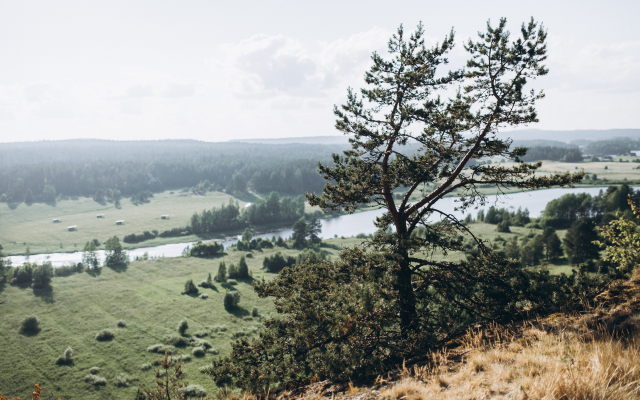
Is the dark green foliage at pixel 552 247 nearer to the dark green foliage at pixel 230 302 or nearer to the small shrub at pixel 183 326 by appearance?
the dark green foliage at pixel 230 302

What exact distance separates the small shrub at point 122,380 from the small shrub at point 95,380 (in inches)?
42.4

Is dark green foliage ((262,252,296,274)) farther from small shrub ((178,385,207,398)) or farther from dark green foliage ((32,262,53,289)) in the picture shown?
small shrub ((178,385,207,398))

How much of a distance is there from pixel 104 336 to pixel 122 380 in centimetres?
1318

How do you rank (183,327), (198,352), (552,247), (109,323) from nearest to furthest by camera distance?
1. (198,352)
2. (183,327)
3. (109,323)
4. (552,247)

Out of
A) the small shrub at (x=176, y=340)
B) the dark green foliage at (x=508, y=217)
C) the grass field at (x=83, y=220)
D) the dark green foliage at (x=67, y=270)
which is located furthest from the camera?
the grass field at (x=83, y=220)

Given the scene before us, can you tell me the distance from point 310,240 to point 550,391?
294 feet

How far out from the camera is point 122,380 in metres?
36.1

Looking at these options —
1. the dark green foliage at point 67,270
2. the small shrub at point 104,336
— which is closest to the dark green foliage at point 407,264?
the small shrub at point 104,336

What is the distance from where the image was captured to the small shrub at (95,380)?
35.9 meters

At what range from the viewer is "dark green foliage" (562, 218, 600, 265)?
56.1 meters

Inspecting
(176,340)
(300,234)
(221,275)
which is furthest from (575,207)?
(176,340)

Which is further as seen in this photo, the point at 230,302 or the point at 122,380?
the point at 230,302

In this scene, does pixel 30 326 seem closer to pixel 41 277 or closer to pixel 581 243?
pixel 41 277

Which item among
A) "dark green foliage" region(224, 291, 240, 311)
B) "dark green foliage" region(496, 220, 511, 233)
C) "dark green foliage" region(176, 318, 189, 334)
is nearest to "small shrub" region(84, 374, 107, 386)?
"dark green foliage" region(176, 318, 189, 334)
